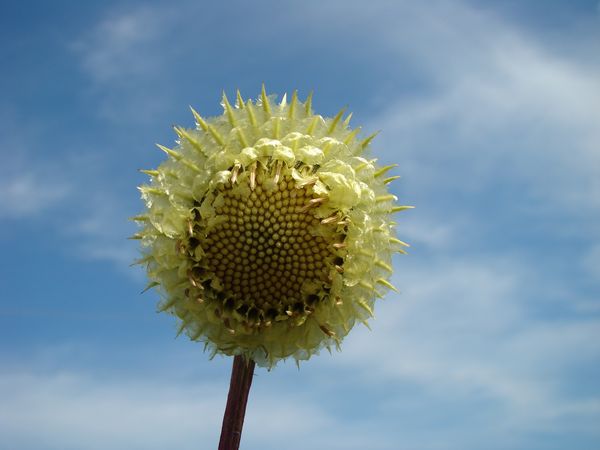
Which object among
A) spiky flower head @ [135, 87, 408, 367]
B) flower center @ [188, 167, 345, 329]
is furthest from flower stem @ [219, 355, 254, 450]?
flower center @ [188, 167, 345, 329]

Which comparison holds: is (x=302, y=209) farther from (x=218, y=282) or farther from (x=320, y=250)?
(x=218, y=282)

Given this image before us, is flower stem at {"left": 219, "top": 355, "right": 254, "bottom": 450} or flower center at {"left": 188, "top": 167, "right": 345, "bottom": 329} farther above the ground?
flower center at {"left": 188, "top": 167, "right": 345, "bottom": 329}

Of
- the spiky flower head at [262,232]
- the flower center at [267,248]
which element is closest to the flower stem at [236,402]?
the spiky flower head at [262,232]

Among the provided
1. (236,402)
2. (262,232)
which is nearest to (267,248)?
(262,232)

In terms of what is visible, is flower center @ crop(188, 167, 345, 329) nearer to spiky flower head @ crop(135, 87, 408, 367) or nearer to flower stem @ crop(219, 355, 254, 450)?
spiky flower head @ crop(135, 87, 408, 367)

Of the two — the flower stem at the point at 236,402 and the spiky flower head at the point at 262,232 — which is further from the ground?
the spiky flower head at the point at 262,232

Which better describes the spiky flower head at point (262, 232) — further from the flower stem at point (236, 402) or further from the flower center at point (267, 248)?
the flower stem at point (236, 402)
